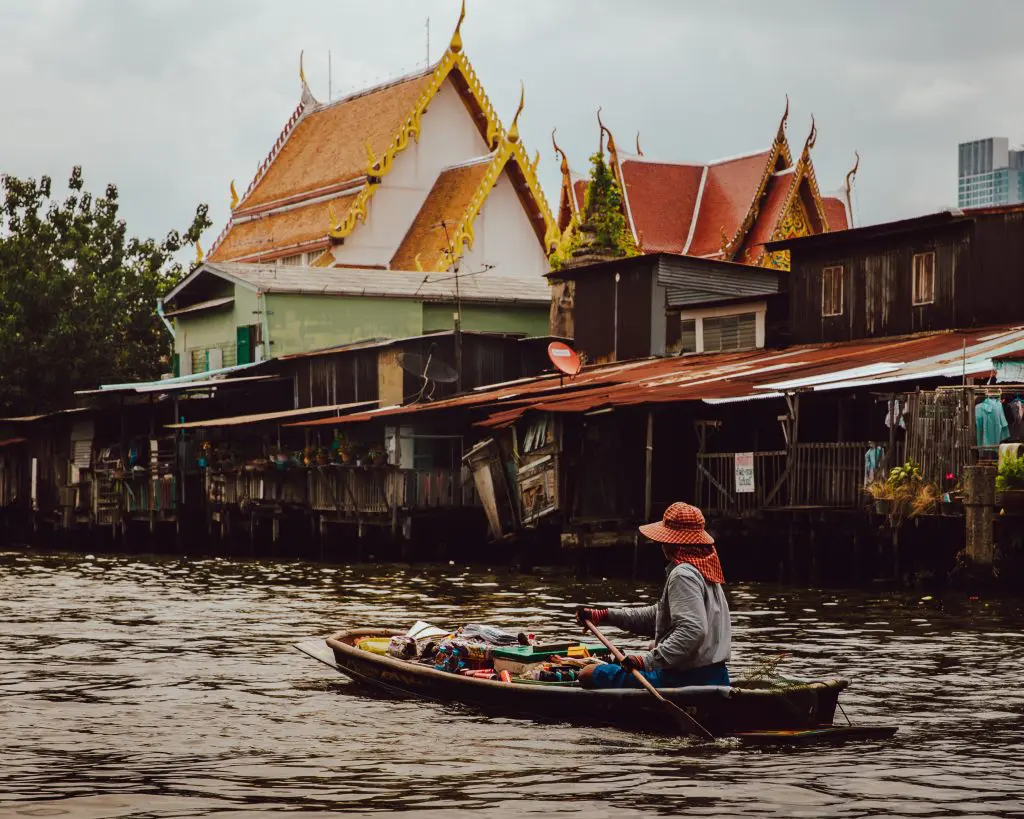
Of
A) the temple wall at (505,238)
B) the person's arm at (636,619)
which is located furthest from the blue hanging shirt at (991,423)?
the temple wall at (505,238)

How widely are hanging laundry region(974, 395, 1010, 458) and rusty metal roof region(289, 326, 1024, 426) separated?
1054 millimetres

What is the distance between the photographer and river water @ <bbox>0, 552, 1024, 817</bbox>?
10281 mm

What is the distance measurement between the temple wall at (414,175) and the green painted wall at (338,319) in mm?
9597

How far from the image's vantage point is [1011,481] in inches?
931

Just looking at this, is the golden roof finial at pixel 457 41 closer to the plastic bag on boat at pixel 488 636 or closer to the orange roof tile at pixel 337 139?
the orange roof tile at pixel 337 139

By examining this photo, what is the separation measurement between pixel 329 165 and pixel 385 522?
2910cm

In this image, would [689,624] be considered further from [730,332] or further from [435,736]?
[730,332]

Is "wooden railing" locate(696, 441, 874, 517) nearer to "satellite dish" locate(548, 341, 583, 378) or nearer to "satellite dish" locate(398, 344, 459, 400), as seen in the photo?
"satellite dish" locate(548, 341, 583, 378)

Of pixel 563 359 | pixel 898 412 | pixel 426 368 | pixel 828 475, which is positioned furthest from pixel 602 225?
pixel 898 412

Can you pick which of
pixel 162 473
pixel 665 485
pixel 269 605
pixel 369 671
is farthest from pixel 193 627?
pixel 162 473

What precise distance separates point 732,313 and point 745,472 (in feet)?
35.9

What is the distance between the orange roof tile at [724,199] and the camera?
186 feet

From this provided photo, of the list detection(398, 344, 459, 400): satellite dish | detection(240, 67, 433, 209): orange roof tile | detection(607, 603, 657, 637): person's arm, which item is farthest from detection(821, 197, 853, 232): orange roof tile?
detection(607, 603, 657, 637): person's arm

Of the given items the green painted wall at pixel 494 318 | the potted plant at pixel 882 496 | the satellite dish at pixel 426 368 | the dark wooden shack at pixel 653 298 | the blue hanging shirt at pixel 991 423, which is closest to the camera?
the blue hanging shirt at pixel 991 423
